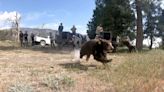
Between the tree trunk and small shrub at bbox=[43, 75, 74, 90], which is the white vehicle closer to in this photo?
the tree trunk

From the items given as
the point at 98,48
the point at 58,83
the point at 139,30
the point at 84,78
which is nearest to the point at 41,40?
the point at 139,30

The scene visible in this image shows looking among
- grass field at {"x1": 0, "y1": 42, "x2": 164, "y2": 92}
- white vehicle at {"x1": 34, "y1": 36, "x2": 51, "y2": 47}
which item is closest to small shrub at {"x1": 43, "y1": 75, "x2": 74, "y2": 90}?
grass field at {"x1": 0, "y1": 42, "x2": 164, "y2": 92}

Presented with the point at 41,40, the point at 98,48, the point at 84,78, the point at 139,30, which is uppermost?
the point at 139,30

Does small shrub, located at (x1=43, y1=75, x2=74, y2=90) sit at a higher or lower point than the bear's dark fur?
lower

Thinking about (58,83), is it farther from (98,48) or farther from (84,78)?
(98,48)

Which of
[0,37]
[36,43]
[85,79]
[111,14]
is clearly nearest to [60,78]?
[85,79]

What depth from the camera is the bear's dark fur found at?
17.2 meters

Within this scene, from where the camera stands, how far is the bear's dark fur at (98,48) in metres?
17.2

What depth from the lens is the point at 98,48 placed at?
17.5 meters

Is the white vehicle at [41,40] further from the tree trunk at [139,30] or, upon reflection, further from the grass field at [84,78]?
the grass field at [84,78]

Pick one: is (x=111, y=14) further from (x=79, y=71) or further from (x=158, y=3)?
(x=79, y=71)

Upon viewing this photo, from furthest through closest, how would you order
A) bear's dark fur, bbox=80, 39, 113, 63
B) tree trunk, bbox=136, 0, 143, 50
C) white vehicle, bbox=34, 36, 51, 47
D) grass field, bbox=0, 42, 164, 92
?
white vehicle, bbox=34, 36, 51, 47
tree trunk, bbox=136, 0, 143, 50
bear's dark fur, bbox=80, 39, 113, 63
grass field, bbox=0, 42, 164, 92

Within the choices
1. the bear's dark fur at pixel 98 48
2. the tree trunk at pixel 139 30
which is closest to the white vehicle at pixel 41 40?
the tree trunk at pixel 139 30

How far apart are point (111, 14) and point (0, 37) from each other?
22.9m
